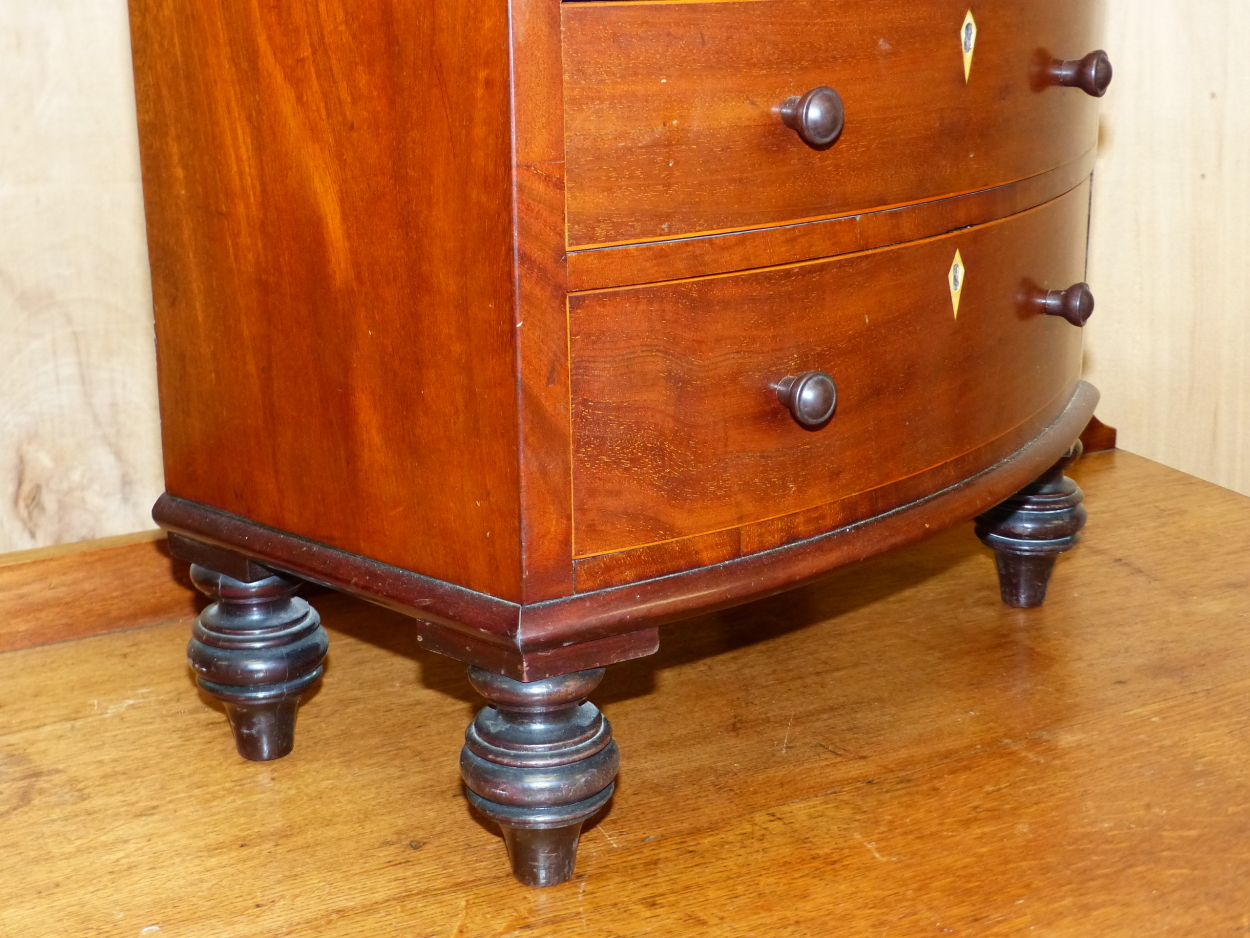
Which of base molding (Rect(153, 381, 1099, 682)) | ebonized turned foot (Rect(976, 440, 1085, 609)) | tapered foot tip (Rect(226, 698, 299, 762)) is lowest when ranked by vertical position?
tapered foot tip (Rect(226, 698, 299, 762))

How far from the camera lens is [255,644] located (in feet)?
3.96

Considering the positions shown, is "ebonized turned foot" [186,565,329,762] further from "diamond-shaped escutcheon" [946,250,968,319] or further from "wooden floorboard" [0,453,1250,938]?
"diamond-shaped escutcheon" [946,250,968,319]

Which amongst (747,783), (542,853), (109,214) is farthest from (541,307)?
(109,214)

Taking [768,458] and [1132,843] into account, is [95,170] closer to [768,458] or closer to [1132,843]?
[768,458]

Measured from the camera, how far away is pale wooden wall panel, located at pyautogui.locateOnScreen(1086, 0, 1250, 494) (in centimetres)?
190

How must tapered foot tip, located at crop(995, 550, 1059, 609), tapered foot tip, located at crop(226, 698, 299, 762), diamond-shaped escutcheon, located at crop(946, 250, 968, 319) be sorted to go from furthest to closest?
tapered foot tip, located at crop(995, 550, 1059, 609) → tapered foot tip, located at crop(226, 698, 299, 762) → diamond-shaped escutcheon, located at crop(946, 250, 968, 319)

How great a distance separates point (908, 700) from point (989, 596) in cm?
28

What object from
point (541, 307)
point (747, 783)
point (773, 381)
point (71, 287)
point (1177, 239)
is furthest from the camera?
point (1177, 239)

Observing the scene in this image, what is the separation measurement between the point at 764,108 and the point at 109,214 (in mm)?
819

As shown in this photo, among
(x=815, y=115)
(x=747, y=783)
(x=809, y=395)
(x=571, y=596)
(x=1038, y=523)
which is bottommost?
(x=747, y=783)

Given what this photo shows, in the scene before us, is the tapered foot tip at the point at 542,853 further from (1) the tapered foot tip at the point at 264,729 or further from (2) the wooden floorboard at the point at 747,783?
(1) the tapered foot tip at the point at 264,729

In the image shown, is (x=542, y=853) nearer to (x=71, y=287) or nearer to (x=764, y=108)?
(x=764, y=108)

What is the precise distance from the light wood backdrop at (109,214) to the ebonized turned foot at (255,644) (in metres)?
0.38

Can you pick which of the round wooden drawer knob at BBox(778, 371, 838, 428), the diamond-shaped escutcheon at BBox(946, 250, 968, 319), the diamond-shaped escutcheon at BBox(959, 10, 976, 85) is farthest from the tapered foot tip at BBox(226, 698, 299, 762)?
the diamond-shaped escutcheon at BBox(959, 10, 976, 85)
